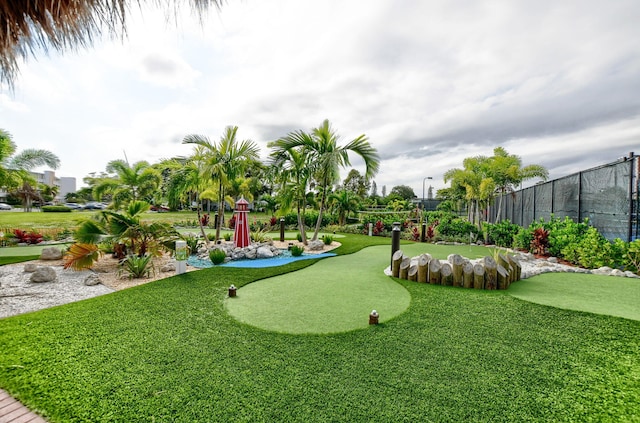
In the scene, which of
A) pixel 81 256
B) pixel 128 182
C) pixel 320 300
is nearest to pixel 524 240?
pixel 320 300

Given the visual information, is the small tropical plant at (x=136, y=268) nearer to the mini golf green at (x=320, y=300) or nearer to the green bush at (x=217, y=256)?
the green bush at (x=217, y=256)

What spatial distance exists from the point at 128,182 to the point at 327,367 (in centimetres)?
1243

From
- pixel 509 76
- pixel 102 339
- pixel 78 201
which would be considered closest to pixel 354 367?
pixel 102 339

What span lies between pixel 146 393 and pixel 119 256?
19.8ft

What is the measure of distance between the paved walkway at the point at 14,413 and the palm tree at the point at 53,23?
2.30 meters

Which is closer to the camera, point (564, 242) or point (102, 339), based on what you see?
point (102, 339)

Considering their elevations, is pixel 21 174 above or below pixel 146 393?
above

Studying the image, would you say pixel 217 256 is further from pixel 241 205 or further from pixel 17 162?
pixel 17 162

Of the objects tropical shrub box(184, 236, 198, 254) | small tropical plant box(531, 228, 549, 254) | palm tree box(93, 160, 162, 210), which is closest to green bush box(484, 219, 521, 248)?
small tropical plant box(531, 228, 549, 254)

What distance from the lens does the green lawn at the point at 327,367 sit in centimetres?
191

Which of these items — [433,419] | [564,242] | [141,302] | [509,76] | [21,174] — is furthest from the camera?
[21,174]

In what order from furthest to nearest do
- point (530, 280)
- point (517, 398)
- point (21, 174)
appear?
point (21, 174) < point (530, 280) < point (517, 398)

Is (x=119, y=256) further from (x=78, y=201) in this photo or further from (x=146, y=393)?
(x=78, y=201)

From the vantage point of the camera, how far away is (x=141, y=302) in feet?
13.4
